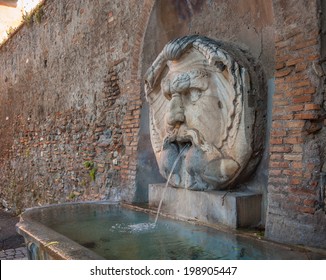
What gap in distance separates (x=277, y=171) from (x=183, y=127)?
1.15 metres

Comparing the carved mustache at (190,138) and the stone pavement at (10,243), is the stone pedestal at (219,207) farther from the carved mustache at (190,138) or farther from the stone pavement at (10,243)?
the stone pavement at (10,243)

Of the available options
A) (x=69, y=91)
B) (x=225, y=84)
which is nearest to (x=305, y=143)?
(x=225, y=84)

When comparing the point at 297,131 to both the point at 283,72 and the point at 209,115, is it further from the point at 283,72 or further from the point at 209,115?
the point at 209,115

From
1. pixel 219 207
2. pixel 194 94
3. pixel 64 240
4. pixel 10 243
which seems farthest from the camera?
pixel 10 243

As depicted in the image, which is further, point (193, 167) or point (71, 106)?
point (71, 106)

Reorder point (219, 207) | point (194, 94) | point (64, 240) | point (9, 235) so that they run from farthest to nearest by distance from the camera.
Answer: point (9, 235)
point (194, 94)
point (219, 207)
point (64, 240)

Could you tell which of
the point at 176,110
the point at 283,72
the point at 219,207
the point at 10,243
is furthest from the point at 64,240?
the point at 10,243

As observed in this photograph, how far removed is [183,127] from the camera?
12.2 feet

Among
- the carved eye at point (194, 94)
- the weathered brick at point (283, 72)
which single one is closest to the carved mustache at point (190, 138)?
the carved eye at point (194, 94)

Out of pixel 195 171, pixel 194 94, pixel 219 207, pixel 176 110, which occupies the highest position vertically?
pixel 194 94

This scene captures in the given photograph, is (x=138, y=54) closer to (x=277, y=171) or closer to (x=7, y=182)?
(x=277, y=171)

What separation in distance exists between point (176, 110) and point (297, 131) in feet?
4.24

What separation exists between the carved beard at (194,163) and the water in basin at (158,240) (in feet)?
1.31

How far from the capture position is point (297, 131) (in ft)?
8.96
